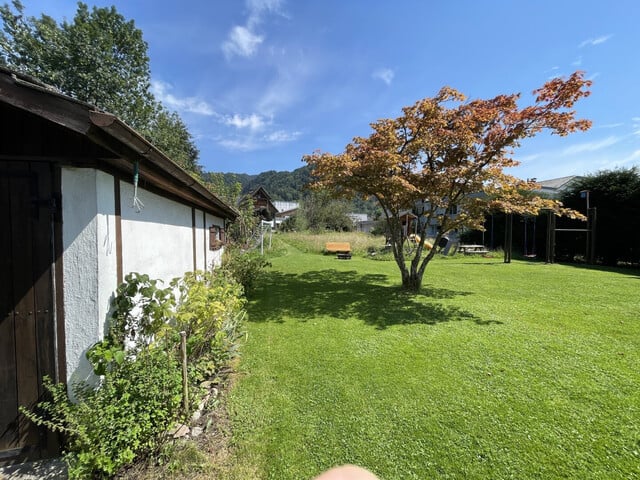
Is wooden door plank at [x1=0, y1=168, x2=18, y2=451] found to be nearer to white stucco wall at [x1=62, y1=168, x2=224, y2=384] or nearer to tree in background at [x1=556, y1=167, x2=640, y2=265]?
white stucco wall at [x1=62, y1=168, x2=224, y2=384]

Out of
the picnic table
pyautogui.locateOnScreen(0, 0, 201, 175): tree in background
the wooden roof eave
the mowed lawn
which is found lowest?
the mowed lawn

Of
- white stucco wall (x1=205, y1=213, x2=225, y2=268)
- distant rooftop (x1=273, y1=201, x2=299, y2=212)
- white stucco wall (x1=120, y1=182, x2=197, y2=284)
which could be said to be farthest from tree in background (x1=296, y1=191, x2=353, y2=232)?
white stucco wall (x1=120, y1=182, x2=197, y2=284)

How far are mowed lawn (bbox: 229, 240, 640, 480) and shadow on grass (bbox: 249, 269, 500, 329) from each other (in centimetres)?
7

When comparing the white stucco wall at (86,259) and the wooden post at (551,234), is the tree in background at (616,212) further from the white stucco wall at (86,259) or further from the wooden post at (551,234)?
the white stucco wall at (86,259)

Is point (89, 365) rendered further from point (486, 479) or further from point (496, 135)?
point (496, 135)

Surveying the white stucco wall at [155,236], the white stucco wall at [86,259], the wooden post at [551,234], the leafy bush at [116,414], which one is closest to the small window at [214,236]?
the white stucco wall at [155,236]

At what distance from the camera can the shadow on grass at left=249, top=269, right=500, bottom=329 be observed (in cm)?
589

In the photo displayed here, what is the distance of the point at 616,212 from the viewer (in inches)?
523

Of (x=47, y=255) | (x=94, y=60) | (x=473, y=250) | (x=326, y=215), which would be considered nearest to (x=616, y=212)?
(x=473, y=250)

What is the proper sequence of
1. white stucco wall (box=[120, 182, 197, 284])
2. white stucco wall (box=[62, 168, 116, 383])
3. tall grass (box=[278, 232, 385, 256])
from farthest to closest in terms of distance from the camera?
1. tall grass (box=[278, 232, 385, 256])
2. white stucco wall (box=[120, 182, 197, 284])
3. white stucco wall (box=[62, 168, 116, 383])

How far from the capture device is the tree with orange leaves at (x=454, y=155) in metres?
6.42

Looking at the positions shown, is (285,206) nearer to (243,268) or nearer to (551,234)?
(551,234)

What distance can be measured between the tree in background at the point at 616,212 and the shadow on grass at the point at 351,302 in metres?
11.4

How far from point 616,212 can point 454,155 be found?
1286cm
